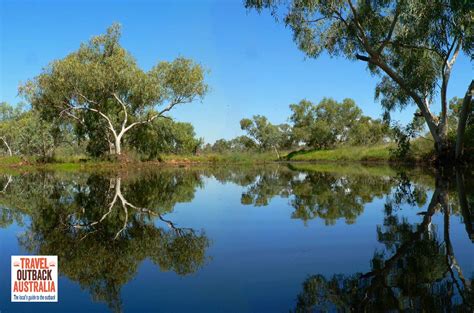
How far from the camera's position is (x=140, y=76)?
113 feet

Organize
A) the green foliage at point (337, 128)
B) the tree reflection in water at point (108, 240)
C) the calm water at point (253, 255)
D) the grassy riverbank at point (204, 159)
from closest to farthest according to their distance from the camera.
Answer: the calm water at point (253, 255)
the tree reflection in water at point (108, 240)
the grassy riverbank at point (204, 159)
the green foliage at point (337, 128)

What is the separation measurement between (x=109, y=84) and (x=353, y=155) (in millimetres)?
27494

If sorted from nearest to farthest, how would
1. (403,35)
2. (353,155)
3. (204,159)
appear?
(403,35) → (204,159) → (353,155)

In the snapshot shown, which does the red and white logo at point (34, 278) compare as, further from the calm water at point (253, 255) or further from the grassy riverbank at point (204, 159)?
the grassy riverbank at point (204, 159)

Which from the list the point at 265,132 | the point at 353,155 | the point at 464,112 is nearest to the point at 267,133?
the point at 265,132

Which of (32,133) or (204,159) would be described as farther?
(32,133)

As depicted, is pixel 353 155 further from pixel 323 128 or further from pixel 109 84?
pixel 109 84

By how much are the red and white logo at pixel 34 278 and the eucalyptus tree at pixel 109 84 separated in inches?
1177

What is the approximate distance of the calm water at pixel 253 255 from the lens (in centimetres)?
347

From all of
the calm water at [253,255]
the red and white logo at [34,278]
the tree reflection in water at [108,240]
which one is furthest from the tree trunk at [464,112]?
the red and white logo at [34,278]

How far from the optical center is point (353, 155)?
152 ft

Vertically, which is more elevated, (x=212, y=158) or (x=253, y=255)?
(x=212, y=158)

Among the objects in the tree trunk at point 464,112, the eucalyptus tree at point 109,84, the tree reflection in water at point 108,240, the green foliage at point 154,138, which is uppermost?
the eucalyptus tree at point 109,84

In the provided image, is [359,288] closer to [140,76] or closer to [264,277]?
[264,277]
